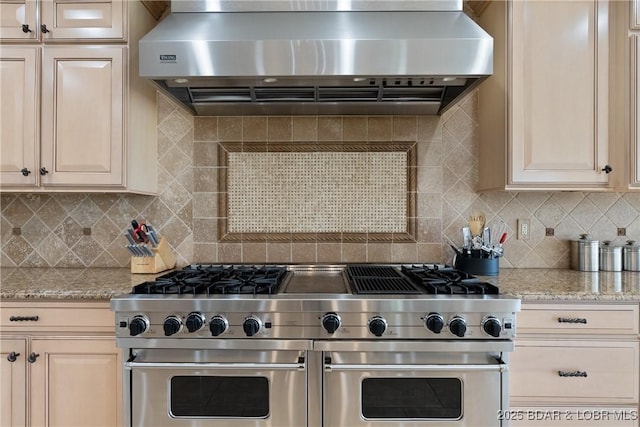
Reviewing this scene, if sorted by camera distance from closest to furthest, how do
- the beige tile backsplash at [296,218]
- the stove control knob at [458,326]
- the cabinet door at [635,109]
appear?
the stove control knob at [458,326]
the cabinet door at [635,109]
the beige tile backsplash at [296,218]

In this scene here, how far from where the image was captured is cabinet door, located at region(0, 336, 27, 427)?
5.25 ft

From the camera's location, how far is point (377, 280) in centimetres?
175

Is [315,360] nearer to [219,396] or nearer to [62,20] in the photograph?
[219,396]

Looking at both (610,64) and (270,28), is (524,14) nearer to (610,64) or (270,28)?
(610,64)

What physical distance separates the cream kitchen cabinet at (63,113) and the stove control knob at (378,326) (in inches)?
54.2

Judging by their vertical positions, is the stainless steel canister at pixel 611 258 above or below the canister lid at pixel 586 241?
below

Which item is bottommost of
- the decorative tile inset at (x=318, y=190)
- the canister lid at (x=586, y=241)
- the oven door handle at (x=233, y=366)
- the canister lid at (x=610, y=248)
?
the oven door handle at (x=233, y=366)

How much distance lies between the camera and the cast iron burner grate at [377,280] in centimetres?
154

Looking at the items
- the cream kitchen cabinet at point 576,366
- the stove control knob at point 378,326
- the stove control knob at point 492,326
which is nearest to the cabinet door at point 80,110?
the stove control knob at point 378,326

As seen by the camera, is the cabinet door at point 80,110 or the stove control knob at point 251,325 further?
the cabinet door at point 80,110

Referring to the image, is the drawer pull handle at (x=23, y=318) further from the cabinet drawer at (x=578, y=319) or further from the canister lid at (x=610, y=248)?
the canister lid at (x=610, y=248)

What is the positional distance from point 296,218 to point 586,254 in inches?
61.5

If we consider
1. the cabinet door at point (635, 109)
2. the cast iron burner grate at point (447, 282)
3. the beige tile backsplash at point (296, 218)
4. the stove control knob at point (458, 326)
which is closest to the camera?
the stove control knob at point (458, 326)

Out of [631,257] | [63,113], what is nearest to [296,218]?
[63,113]
